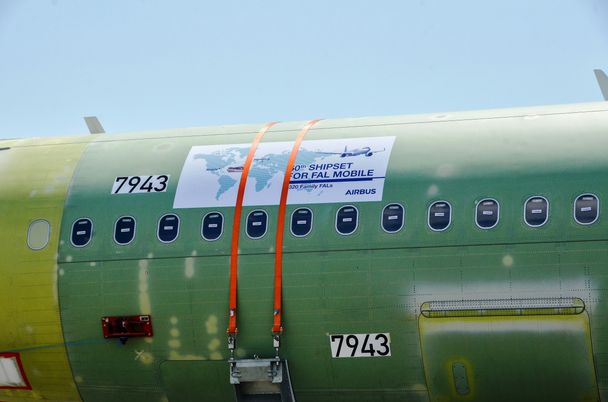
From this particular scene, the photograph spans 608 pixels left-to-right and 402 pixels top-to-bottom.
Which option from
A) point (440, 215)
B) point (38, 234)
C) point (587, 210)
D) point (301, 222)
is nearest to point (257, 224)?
point (301, 222)

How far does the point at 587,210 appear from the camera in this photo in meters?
18.2

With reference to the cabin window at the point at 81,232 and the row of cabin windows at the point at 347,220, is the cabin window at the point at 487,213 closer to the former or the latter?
the row of cabin windows at the point at 347,220

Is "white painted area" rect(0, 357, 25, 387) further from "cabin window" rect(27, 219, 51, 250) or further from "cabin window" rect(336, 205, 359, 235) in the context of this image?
"cabin window" rect(336, 205, 359, 235)

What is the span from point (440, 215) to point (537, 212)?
64.0 inches

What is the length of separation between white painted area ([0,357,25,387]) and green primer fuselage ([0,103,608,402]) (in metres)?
0.24

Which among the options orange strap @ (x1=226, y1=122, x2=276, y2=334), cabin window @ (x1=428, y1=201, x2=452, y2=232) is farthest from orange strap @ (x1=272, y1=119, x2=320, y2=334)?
cabin window @ (x1=428, y1=201, x2=452, y2=232)

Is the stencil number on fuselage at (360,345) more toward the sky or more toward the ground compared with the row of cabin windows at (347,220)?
more toward the ground

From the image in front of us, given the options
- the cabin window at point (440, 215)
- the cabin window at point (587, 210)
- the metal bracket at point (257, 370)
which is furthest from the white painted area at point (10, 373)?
the cabin window at point (587, 210)

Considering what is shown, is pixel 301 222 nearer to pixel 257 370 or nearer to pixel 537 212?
pixel 257 370

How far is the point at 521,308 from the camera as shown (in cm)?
1831

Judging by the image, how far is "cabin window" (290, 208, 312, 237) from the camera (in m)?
19.6

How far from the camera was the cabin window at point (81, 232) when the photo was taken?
20781 millimetres

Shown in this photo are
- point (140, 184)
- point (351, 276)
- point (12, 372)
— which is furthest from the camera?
point (12, 372)

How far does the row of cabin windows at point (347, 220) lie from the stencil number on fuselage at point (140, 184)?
59 centimetres
